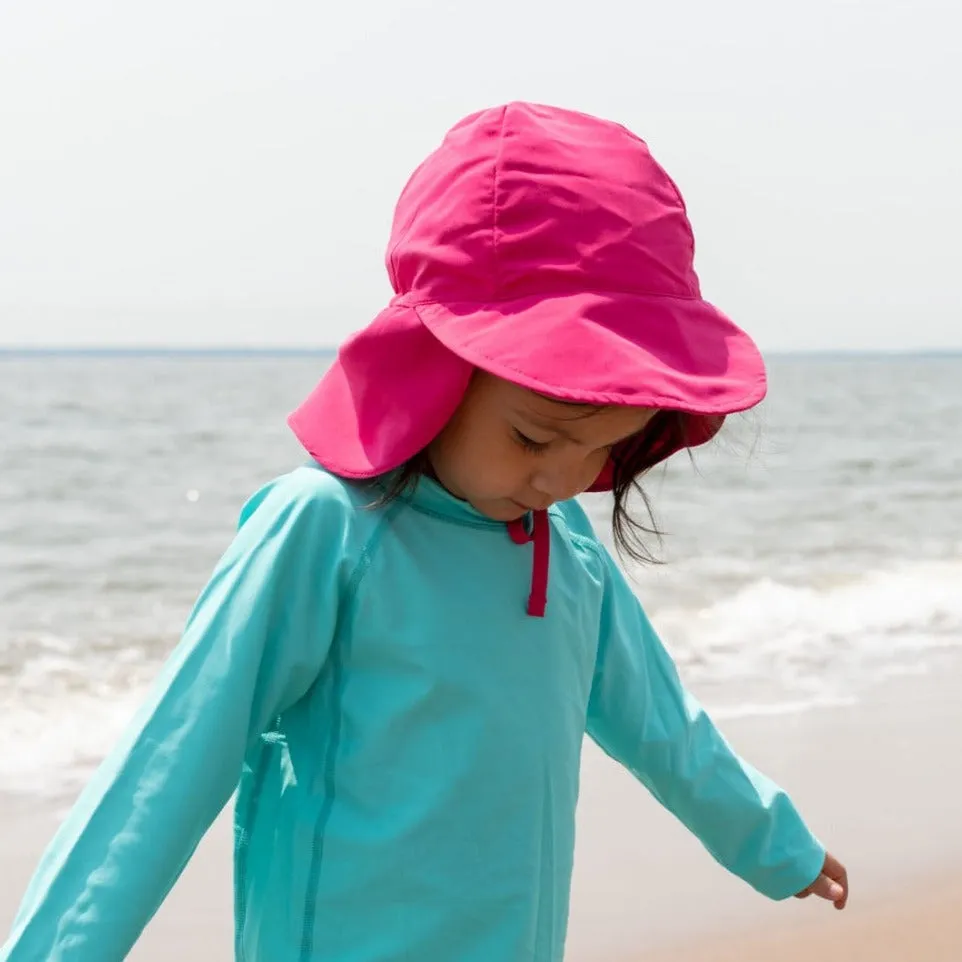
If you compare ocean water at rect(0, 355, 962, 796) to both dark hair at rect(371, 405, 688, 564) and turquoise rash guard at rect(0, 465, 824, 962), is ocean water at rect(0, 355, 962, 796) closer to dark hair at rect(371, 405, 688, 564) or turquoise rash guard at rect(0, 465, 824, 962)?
dark hair at rect(371, 405, 688, 564)

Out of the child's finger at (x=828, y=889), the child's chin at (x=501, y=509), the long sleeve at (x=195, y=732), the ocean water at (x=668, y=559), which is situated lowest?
the ocean water at (x=668, y=559)

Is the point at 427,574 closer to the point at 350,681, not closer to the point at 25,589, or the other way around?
the point at 350,681

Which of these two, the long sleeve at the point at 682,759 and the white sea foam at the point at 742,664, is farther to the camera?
the white sea foam at the point at 742,664

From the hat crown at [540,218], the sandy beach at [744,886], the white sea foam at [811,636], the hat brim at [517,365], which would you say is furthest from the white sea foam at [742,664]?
the hat crown at [540,218]

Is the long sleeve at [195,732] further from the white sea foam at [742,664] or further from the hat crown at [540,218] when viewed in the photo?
the white sea foam at [742,664]

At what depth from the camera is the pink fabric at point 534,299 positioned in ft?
3.99

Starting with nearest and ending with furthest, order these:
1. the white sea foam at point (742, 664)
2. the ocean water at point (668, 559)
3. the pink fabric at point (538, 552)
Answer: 1. the pink fabric at point (538, 552)
2. the white sea foam at point (742, 664)
3. the ocean water at point (668, 559)

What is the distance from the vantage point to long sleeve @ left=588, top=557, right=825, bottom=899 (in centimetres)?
158

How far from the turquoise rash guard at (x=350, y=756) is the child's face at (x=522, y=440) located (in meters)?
0.05

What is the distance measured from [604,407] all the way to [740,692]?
3038mm

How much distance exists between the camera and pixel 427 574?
1327 millimetres

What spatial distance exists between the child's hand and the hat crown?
2.55 ft

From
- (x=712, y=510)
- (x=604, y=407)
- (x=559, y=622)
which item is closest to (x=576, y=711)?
(x=559, y=622)

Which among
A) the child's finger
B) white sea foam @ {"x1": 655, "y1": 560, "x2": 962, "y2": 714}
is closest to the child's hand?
the child's finger
